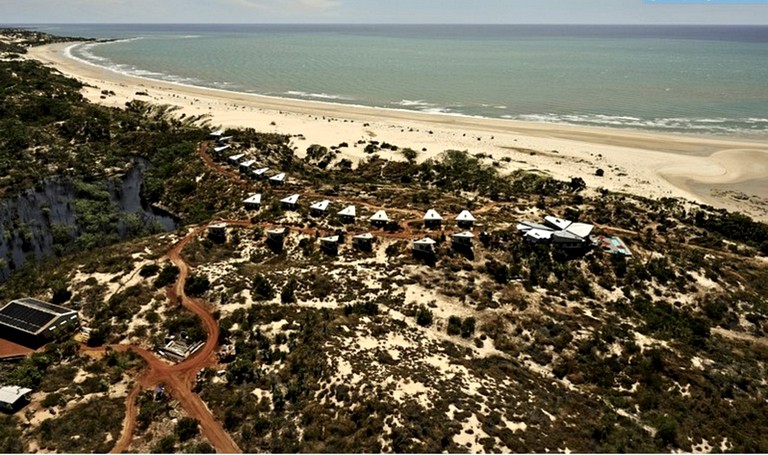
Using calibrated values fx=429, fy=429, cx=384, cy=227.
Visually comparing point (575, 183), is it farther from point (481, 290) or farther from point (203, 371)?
point (203, 371)

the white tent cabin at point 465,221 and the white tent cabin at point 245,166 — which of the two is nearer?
the white tent cabin at point 465,221

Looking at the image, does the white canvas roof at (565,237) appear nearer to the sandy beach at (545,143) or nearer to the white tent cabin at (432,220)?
the white tent cabin at (432,220)

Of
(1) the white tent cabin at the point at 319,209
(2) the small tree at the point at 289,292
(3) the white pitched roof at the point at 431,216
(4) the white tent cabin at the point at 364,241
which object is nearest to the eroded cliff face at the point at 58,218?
(1) the white tent cabin at the point at 319,209

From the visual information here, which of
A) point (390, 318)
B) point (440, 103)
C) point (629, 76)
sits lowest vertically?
point (390, 318)

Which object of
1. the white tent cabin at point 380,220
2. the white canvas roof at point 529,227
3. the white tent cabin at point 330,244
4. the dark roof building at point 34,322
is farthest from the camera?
the white tent cabin at point 380,220

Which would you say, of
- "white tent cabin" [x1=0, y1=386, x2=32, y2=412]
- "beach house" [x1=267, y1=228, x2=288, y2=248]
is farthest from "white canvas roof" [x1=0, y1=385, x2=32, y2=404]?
"beach house" [x1=267, y1=228, x2=288, y2=248]

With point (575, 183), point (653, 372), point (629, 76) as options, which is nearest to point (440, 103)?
point (575, 183)

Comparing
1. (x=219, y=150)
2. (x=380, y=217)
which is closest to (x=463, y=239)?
(x=380, y=217)
